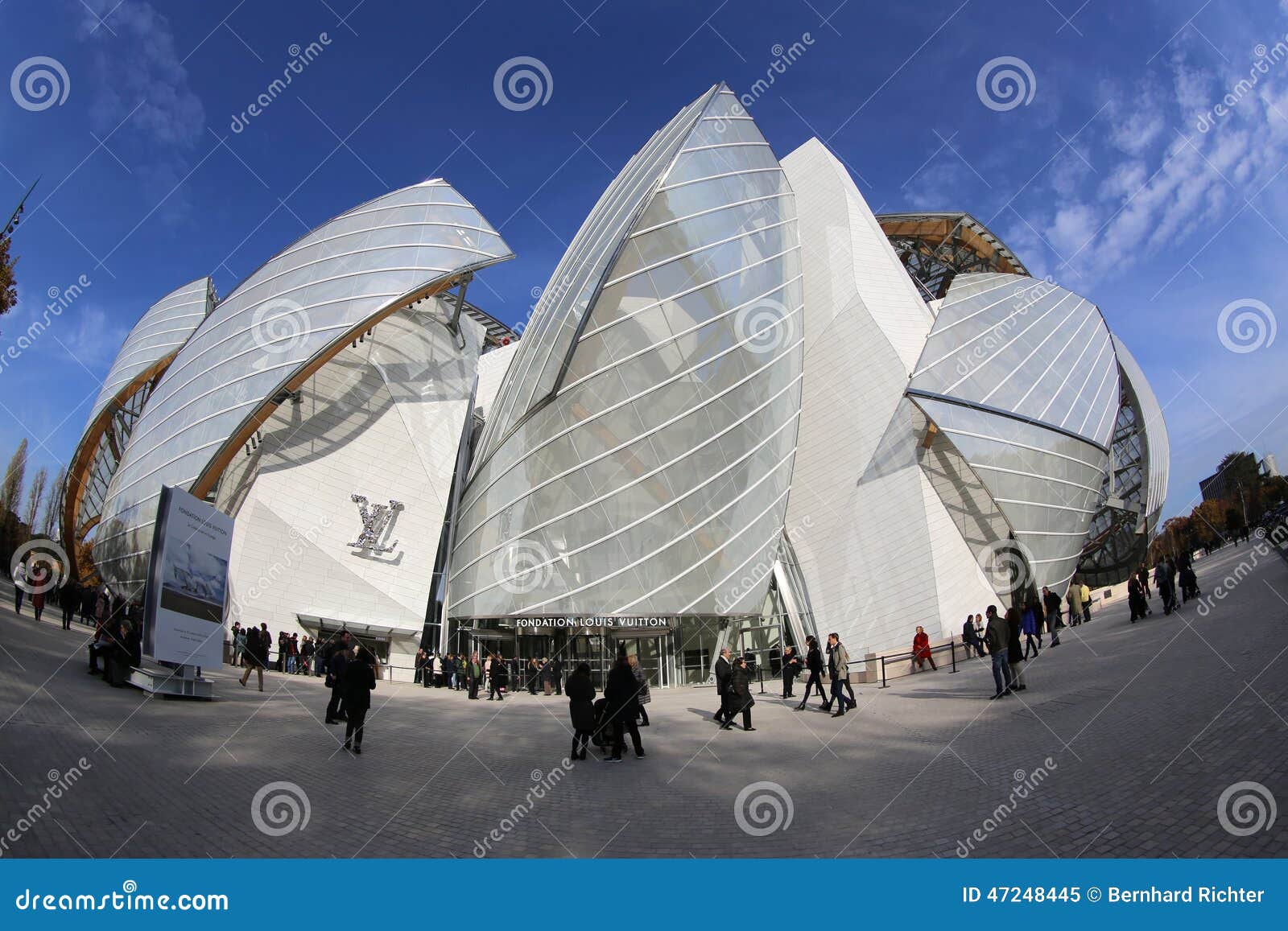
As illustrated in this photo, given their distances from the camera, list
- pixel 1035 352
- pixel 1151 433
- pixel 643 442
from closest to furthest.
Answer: pixel 643 442 < pixel 1035 352 < pixel 1151 433

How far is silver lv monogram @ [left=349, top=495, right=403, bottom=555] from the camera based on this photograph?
84.3 feet

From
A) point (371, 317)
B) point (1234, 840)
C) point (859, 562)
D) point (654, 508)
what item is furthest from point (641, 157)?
point (1234, 840)

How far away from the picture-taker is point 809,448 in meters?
27.9

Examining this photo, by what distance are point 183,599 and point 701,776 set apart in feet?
34.3

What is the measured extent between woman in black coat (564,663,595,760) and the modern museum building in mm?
12062

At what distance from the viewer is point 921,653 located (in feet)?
64.1

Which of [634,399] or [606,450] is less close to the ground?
[634,399]

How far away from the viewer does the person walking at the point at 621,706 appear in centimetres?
979

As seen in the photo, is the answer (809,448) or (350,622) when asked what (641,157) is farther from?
(350,622)

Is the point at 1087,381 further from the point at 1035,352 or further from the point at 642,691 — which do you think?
the point at 642,691

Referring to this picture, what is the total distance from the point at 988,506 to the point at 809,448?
23.1 ft

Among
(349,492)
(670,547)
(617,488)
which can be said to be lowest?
(670,547)

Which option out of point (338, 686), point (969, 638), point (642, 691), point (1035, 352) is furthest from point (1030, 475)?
point (338, 686)

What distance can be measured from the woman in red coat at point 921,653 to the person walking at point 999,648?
24.6ft
